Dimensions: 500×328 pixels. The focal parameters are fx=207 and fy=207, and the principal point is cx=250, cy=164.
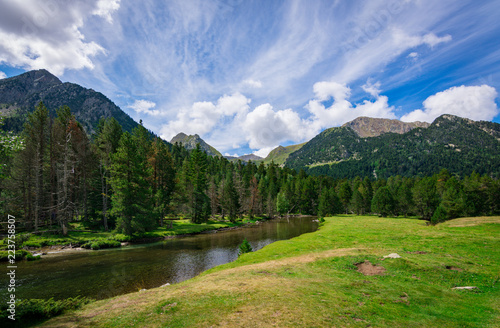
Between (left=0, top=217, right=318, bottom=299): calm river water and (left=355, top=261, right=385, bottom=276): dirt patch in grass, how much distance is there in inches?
775

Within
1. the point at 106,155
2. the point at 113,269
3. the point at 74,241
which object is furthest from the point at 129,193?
the point at 113,269

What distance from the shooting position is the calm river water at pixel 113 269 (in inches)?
825

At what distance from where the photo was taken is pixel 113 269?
90.7ft

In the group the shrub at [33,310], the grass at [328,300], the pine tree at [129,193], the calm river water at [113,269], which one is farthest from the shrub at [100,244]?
the shrub at [33,310]

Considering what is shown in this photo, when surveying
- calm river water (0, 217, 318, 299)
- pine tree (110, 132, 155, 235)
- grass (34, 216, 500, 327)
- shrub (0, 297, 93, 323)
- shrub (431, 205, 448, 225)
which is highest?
pine tree (110, 132, 155, 235)

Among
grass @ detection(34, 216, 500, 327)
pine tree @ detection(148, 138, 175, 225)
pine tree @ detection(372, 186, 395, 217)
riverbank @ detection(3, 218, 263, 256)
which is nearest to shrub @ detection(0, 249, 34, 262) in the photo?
riverbank @ detection(3, 218, 263, 256)

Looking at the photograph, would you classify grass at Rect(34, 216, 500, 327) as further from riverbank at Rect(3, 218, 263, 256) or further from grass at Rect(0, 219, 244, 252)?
grass at Rect(0, 219, 244, 252)

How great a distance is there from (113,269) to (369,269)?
31139mm

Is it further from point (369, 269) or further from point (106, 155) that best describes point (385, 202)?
point (106, 155)

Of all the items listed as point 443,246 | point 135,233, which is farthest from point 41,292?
point 443,246

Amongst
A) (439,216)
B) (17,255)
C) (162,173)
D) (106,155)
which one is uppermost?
(106,155)

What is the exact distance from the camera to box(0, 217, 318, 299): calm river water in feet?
68.7

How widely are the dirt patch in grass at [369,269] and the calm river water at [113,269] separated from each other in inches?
775

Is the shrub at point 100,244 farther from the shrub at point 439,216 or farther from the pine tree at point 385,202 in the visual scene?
the pine tree at point 385,202
